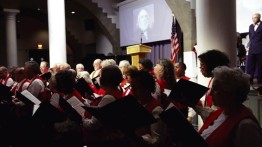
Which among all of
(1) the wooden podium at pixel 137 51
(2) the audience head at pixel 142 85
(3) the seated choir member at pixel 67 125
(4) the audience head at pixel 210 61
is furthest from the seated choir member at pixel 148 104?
(1) the wooden podium at pixel 137 51

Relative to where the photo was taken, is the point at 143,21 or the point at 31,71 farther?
the point at 143,21

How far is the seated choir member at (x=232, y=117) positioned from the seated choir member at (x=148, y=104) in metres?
0.37

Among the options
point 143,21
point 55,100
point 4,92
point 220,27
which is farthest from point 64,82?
point 143,21

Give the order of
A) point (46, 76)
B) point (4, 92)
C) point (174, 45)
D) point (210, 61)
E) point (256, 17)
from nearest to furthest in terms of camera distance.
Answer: point (210, 61) → point (4, 92) → point (46, 76) → point (256, 17) → point (174, 45)

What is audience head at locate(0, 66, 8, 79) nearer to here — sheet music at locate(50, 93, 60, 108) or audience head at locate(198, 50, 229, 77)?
sheet music at locate(50, 93, 60, 108)

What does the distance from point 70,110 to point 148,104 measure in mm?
683

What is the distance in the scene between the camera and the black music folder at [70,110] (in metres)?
2.83

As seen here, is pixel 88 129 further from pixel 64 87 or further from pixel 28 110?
pixel 28 110

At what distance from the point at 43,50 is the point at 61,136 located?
1732cm

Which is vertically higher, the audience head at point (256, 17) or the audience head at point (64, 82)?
the audience head at point (256, 17)

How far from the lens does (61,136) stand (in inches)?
123

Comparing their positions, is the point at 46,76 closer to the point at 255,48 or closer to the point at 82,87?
the point at 82,87

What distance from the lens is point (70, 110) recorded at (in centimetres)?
287

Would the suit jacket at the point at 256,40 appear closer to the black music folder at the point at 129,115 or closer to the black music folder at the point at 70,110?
the black music folder at the point at 70,110
